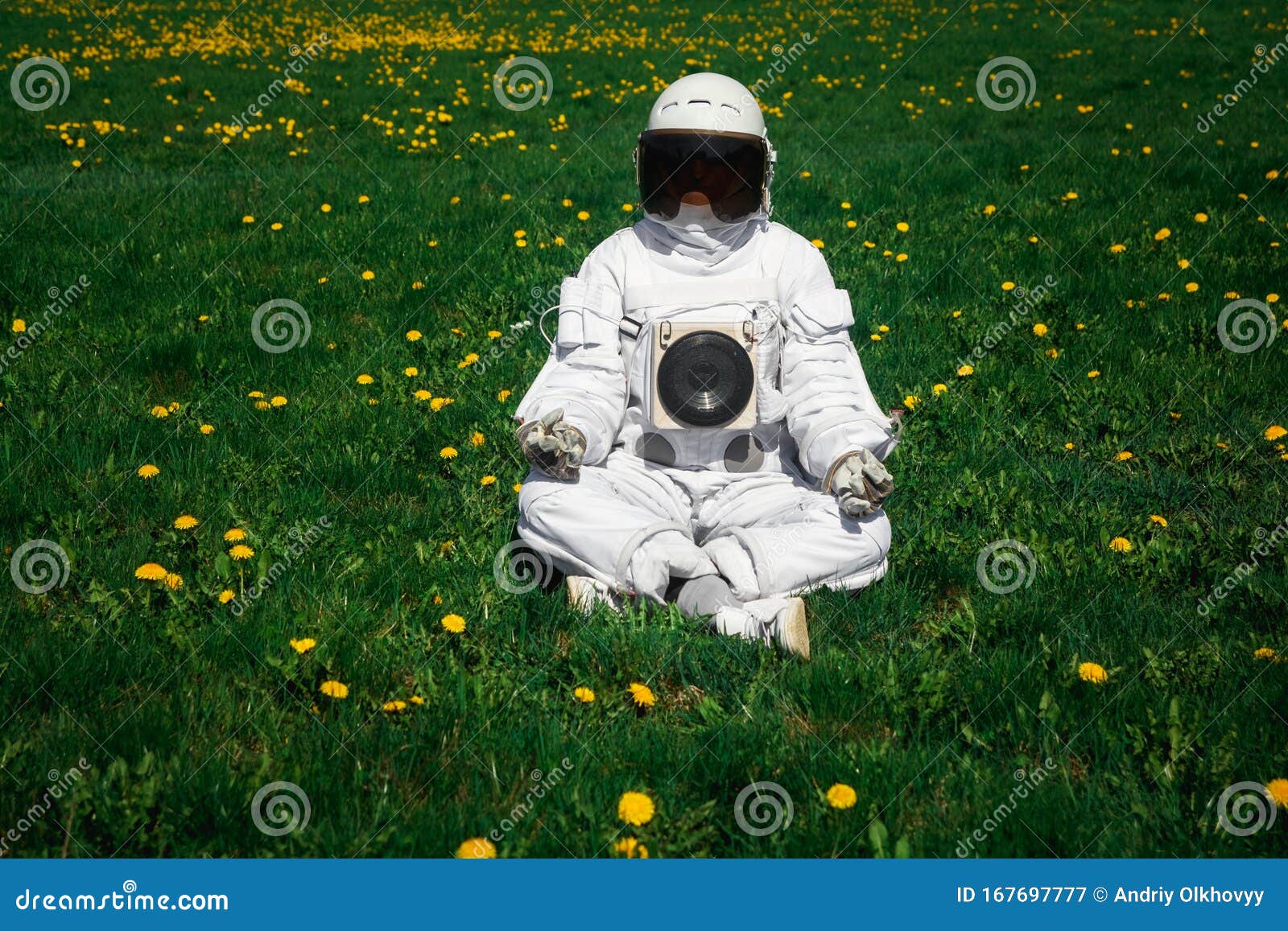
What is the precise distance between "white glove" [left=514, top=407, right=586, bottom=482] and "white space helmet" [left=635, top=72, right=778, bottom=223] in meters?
1.03

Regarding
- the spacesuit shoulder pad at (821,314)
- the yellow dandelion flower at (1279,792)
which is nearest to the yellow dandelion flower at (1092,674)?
the yellow dandelion flower at (1279,792)

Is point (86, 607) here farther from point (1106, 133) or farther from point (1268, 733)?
point (1106, 133)

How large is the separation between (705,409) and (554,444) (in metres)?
0.65

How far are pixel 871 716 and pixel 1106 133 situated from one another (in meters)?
9.77

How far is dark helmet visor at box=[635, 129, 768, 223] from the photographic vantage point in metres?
4.18

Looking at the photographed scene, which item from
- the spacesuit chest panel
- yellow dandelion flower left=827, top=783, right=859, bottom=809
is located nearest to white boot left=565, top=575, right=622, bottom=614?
the spacesuit chest panel

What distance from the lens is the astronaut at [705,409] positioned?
12.8ft

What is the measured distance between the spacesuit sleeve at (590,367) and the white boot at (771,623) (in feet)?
3.05

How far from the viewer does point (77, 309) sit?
Answer: 668 cm

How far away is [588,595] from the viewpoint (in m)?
3.86

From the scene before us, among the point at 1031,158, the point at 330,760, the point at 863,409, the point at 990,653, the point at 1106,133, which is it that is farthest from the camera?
the point at 1106,133

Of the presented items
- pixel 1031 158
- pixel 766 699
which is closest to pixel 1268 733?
pixel 766 699

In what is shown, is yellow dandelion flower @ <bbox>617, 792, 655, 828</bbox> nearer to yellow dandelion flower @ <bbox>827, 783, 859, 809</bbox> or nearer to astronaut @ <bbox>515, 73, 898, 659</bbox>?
yellow dandelion flower @ <bbox>827, 783, 859, 809</bbox>

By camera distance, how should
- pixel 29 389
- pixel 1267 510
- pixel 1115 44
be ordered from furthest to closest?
pixel 1115 44 → pixel 29 389 → pixel 1267 510
